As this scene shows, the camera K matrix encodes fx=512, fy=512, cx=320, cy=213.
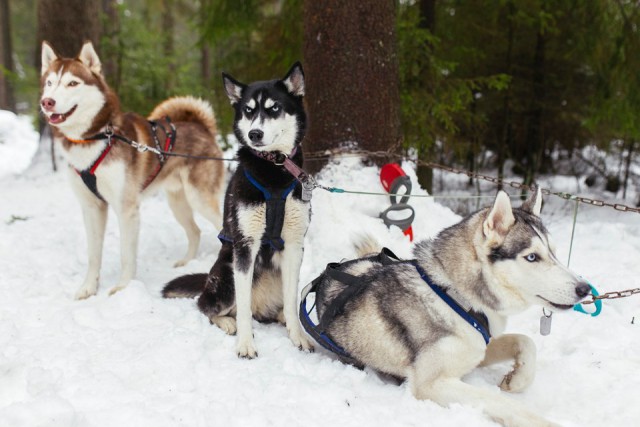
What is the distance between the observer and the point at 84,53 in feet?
14.7

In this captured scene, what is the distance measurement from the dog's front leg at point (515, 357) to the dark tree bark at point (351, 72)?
283 cm

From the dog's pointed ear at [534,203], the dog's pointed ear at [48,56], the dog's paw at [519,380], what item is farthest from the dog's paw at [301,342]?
the dog's pointed ear at [48,56]

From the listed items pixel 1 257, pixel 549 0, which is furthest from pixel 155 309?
pixel 549 0

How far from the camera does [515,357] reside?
2951 mm

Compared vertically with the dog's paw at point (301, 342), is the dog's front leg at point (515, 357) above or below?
above

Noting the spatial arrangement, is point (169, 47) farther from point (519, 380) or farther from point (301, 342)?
point (519, 380)

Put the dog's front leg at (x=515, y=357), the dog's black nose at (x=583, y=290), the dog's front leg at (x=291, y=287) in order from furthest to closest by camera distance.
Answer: the dog's front leg at (x=291, y=287) < the dog's front leg at (x=515, y=357) < the dog's black nose at (x=583, y=290)

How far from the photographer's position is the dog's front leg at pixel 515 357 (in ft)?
9.41

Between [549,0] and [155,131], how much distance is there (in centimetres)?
605

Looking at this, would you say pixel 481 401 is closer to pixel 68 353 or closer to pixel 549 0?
pixel 68 353

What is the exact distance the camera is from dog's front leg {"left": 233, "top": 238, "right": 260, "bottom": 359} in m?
3.34

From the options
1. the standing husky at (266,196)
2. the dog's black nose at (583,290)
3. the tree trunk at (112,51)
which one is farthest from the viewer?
the tree trunk at (112,51)

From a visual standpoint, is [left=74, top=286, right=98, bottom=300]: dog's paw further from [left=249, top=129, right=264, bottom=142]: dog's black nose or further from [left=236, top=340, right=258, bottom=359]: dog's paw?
[left=249, top=129, right=264, bottom=142]: dog's black nose

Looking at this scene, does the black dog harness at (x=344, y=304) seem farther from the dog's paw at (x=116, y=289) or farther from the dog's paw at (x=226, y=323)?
the dog's paw at (x=116, y=289)
